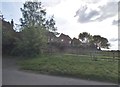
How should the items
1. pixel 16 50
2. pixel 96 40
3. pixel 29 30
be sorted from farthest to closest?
1. pixel 96 40
2. pixel 16 50
3. pixel 29 30

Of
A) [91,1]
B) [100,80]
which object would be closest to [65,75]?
[100,80]

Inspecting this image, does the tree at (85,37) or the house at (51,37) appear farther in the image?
the tree at (85,37)

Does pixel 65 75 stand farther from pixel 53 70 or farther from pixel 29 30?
pixel 29 30

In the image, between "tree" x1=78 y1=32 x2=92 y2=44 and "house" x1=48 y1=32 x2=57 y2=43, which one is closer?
"house" x1=48 y1=32 x2=57 y2=43

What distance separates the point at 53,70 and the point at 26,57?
6585 mm

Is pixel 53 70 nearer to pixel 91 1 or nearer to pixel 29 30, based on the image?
pixel 91 1

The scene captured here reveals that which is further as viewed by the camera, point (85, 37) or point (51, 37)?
point (85, 37)

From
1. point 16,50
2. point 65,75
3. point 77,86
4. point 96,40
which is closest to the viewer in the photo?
point 77,86

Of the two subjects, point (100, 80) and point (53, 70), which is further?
point (53, 70)

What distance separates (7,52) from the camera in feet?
61.2

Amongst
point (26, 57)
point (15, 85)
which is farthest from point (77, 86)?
point (26, 57)

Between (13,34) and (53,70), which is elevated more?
(13,34)

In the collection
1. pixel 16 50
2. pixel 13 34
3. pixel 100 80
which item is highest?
pixel 13 34

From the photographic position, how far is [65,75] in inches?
381
